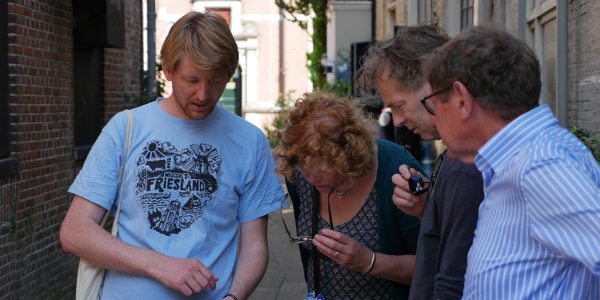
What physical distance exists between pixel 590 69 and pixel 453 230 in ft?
15.3

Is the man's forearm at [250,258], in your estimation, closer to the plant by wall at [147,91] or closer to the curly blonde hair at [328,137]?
the curly blonde hair at [328,137]

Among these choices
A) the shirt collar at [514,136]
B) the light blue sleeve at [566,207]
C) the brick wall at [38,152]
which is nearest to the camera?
the light blue sleeve at [566,207]

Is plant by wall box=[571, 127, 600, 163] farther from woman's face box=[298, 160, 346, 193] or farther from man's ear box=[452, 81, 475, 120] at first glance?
man's ear box=[452, 81, 475, 120]

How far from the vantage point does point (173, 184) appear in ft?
10.2

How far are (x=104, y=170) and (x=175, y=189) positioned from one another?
23cm

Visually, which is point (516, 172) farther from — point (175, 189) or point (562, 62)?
point (562, 62)

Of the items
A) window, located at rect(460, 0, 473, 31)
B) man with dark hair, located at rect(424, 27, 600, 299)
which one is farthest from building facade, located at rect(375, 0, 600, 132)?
man with dark hair, located at rect(424, 27, 600, 299)

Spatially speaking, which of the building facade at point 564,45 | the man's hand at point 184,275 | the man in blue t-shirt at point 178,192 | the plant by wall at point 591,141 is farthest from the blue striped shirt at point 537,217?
the plant by wall at point 591,141

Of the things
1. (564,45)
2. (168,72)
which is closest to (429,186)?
(168,72)

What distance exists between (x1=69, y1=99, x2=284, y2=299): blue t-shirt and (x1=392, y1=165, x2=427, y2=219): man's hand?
0.52 meters

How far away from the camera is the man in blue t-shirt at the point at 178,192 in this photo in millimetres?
3000

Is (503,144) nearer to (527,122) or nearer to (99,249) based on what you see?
(527,122)

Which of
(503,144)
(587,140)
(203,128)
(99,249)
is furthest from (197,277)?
(587,140)

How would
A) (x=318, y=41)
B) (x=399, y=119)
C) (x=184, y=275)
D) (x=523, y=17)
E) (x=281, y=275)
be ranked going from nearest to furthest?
(x=184, y=275), (x=399, y=119), (x=523, y=17), (x=281, y=275), (x=318, y=41)
